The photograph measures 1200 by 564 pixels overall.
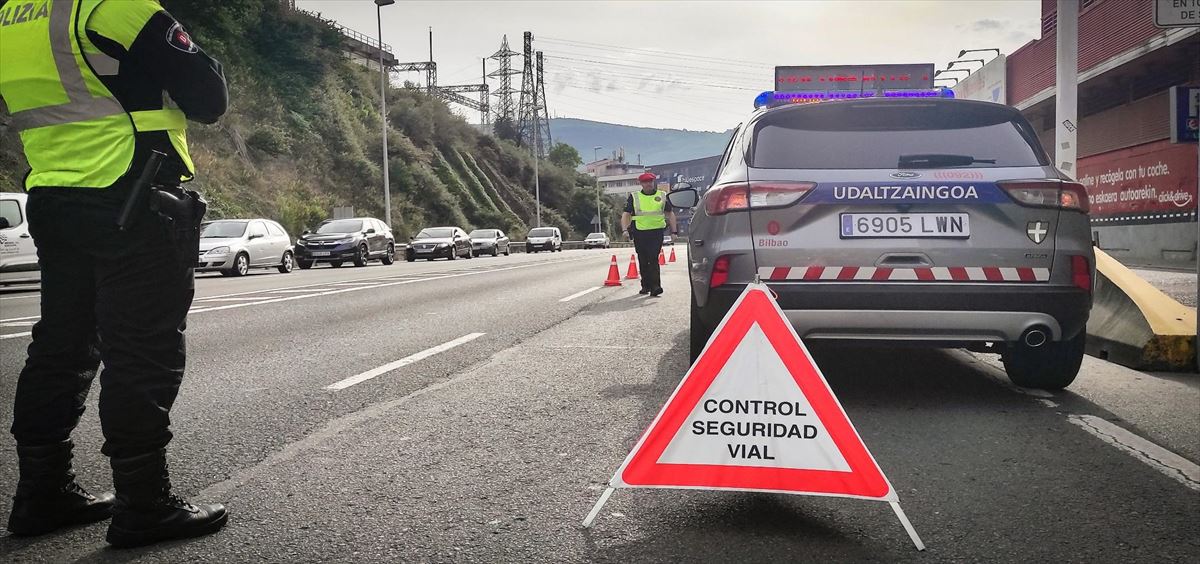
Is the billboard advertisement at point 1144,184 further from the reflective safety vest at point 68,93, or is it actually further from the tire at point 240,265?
the reflective safety vest at point 68,93

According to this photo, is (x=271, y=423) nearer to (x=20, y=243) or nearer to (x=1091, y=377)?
→ (x=1091, y=377)

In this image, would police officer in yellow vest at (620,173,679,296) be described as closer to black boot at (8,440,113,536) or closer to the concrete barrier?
the concrete barrier

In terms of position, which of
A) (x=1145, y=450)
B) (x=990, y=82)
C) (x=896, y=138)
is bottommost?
(x=1145, y=450)

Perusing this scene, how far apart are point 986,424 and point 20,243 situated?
16.9 meters

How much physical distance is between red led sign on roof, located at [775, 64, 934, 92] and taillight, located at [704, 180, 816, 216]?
11.9ft

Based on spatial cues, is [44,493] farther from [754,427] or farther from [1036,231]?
[1036,231]

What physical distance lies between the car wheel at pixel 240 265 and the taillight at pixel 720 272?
18201 millimetres

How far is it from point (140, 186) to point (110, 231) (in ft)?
0.53

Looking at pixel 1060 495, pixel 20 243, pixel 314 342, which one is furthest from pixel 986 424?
pixel 20 243

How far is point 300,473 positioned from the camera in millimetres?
3658

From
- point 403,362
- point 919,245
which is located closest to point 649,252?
point 403,362

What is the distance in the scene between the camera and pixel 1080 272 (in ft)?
15.0

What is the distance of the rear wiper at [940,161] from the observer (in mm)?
4672

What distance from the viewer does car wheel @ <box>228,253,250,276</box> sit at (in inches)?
821
